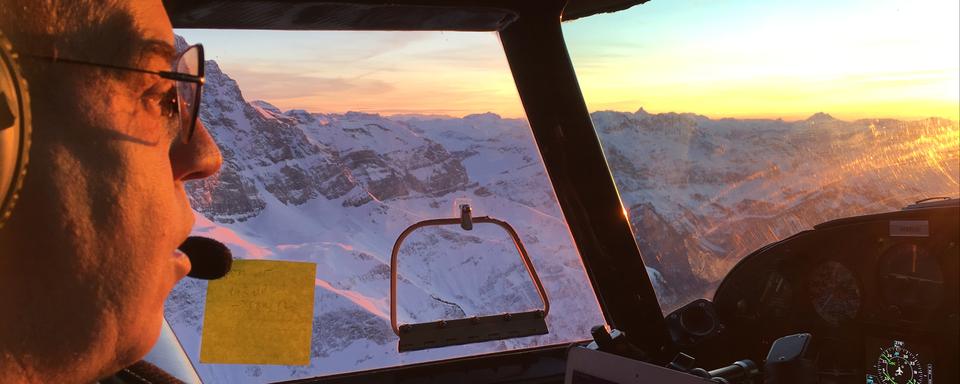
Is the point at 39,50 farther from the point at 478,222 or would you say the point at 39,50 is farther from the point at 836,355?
the point at 836,355

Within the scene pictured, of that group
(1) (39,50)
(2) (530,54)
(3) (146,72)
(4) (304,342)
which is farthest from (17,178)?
(2) (530,54)

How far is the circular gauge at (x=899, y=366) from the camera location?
2281 millimetres

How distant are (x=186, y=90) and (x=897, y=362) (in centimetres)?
235

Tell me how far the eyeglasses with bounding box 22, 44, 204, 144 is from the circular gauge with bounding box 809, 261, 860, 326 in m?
2.30

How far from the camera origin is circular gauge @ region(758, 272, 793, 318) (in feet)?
8.61

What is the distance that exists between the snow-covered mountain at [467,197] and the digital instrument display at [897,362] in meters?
0.45

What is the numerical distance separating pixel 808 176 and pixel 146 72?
6.62ft

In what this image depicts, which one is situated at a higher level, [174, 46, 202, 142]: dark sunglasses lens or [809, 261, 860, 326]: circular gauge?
[174, 46, 202, 142]: dark sunglasses lens

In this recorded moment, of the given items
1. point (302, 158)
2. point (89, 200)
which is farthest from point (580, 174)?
point (89, 200)

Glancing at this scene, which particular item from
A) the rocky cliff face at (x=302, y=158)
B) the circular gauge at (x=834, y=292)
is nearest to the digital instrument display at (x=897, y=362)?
the circular gauge at (x=834, y=292)

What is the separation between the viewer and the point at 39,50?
0.61m

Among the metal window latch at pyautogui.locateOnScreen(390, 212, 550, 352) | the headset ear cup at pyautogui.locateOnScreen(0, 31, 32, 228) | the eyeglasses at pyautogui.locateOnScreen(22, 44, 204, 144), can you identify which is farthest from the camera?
the metal window latch at pyautogui.locateOnScreen(390, 212, 550, 352)

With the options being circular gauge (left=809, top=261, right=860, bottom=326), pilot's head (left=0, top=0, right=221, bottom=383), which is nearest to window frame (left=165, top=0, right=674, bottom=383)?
circular gauge (left=809, top=261, right=860, bottom=326)

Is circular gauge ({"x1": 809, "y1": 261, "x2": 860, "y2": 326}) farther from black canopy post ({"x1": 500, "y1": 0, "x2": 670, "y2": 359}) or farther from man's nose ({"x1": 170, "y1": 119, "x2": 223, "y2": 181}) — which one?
man's nose ({"x1": 170, "y1": 119, "x2": 223, "y2": 181})
